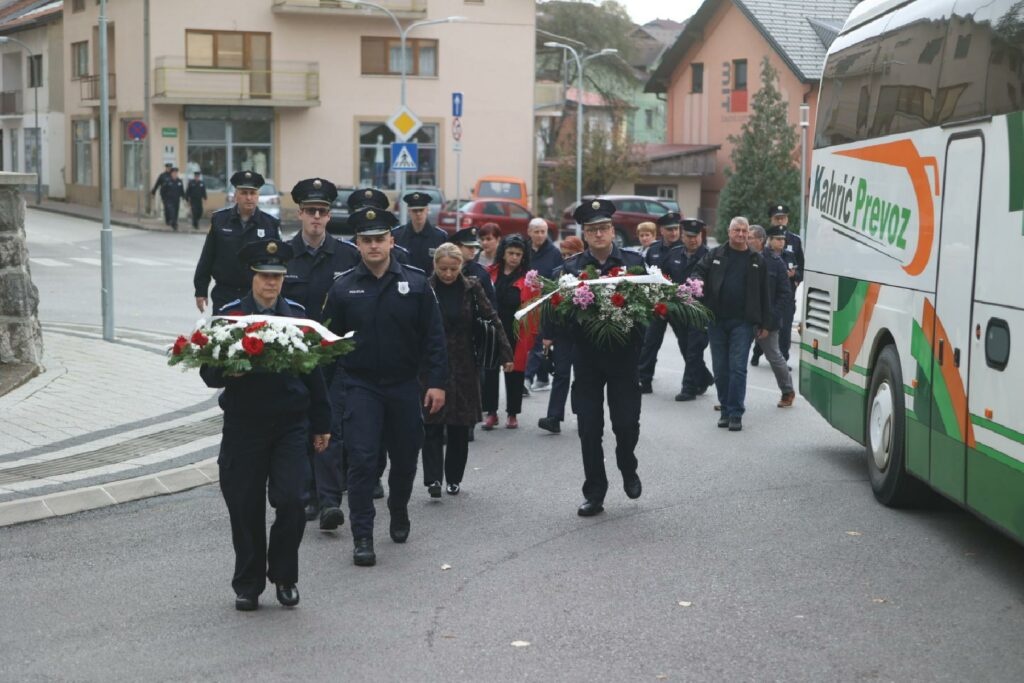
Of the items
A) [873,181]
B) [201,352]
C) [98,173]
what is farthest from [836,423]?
[98,173]

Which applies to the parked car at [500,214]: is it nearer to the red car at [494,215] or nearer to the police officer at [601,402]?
the red car at [494,215]

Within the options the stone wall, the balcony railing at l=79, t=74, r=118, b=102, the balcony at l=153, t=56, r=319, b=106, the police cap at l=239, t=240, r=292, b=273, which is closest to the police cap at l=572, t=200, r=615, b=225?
the police cap at l=239, t=240, r=292, b=273

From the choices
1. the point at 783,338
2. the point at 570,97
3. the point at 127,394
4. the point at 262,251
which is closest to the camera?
the point at 262,251

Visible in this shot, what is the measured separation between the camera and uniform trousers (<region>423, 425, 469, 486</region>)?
10.4m

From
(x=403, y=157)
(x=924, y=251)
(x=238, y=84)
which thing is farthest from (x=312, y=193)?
(x=238, y=84)

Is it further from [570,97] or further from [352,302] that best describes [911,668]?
[570,97]

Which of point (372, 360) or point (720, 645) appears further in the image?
point (372, 360)

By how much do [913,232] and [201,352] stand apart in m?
4.87

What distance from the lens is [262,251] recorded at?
7461 millimetres

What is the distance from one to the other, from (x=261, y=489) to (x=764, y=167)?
133ft

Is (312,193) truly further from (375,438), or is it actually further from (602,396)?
(602,396)

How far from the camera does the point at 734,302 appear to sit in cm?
1418

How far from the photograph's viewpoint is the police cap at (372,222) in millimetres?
8609

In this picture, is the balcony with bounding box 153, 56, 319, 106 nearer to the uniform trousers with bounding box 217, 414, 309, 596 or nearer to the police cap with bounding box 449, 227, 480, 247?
the police cap with bounding box 449, 227, 480, 247
